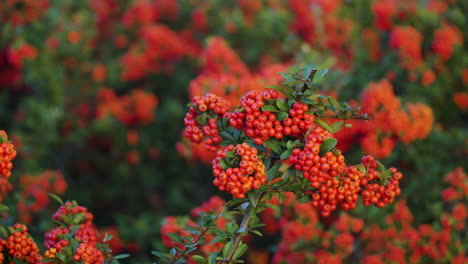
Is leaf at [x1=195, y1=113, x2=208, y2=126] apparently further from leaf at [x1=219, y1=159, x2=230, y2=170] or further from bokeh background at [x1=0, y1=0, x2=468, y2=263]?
bokeh background at [x1=0, y1=0, x2=468, y2=263]

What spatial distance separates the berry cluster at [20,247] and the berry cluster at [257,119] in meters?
1.37

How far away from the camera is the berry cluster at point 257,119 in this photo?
2594mm

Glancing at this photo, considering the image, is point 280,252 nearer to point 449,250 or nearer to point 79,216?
point 449,250

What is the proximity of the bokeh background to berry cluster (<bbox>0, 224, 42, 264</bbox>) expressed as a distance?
90 centimetres

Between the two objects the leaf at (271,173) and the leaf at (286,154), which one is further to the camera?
the leaf at (271,173)

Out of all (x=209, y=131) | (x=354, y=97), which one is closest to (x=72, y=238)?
(x=209, y=131)

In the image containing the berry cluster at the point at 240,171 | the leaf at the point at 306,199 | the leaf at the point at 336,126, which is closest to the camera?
the berry cluster at the point at 240,171

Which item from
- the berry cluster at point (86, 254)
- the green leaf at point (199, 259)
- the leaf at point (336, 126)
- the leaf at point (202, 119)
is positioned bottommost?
the berry cluster at point (86, 254)

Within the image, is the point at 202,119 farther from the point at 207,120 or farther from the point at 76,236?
the point at 76,236

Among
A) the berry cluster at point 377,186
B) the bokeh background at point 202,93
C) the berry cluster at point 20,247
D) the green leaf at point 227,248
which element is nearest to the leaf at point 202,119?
the green leaf at point 227,248

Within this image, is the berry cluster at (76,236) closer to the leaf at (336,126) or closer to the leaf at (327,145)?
the leaf at (327,145)

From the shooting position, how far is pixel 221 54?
6.29 metres

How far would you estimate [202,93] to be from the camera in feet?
17.5

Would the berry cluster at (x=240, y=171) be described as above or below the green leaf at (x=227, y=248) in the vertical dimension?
above
